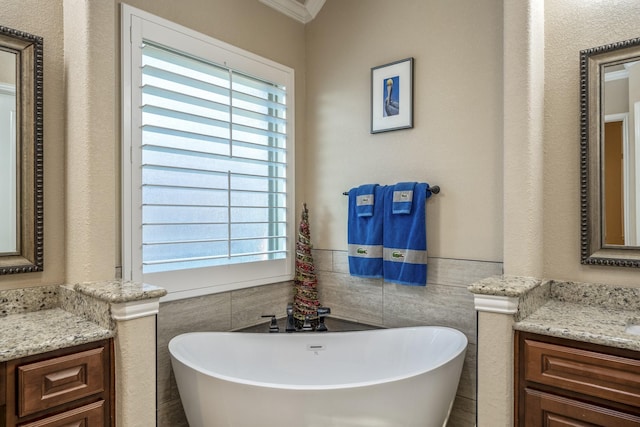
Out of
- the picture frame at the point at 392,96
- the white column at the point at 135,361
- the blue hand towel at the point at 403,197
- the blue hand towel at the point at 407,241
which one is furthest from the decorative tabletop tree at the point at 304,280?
the white column at the point at 135,361

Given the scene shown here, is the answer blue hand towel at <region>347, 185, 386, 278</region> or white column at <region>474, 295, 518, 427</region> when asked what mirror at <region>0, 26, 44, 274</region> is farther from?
white column at <region>474, 295, 518, 427</region>

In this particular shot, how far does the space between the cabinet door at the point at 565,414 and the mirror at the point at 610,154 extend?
71 cm

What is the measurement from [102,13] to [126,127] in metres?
0.52

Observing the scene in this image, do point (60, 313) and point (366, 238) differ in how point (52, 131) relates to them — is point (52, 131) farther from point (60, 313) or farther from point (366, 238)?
point (366, 238)

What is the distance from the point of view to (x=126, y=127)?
2035mm

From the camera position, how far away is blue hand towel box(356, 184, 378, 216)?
8.28 ft

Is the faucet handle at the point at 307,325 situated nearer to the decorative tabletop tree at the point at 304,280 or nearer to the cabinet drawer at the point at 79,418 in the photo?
the decorative tabletop tree at the point at 304,280

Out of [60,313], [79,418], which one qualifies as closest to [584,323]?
[79,418]

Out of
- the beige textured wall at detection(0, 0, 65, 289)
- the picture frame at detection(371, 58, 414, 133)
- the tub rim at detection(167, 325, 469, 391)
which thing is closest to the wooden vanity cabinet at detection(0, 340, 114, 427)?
the tub rim at detection(167, 325, 469, 391)

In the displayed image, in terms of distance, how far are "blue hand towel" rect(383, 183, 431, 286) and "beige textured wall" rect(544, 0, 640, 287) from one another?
621 millimetres

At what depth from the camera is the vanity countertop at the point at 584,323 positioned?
4.52 feet

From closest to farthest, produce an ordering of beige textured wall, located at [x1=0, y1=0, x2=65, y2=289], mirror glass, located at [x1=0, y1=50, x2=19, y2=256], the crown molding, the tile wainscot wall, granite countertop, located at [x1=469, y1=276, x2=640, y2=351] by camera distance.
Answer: granite countertop, located at [x1=469, y1=276, x2=640, y2=351], mirror glass, located at [x1=0, y1=50, x2=19, y2=256], beige textured wall, located at [x1=0, y1=0, x2=65, y2=289], the tile wainscot wall, the crown molding

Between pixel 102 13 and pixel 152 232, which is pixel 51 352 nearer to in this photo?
pixel 152 232

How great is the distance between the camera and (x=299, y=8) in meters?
2.93
